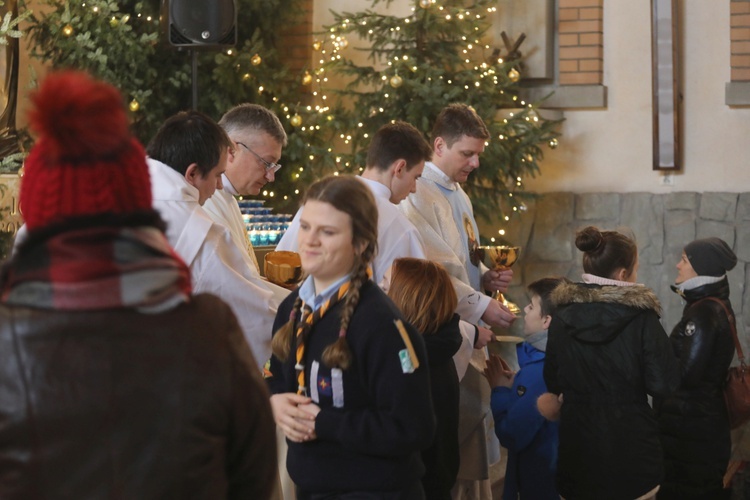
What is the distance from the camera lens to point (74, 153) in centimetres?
159

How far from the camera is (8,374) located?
160 centimetres

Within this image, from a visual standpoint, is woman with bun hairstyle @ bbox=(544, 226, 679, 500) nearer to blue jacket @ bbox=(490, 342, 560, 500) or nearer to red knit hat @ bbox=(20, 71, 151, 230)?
blue jacket @ bbox=(490, 342, 560, 500)

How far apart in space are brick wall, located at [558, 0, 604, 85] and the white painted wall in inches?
3.9

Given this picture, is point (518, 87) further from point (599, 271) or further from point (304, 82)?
point (599, 271)

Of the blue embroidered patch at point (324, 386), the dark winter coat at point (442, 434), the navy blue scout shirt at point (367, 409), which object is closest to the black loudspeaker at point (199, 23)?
the dark winter coat at point (442, 434)

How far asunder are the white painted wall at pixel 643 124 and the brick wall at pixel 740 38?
0.42ft

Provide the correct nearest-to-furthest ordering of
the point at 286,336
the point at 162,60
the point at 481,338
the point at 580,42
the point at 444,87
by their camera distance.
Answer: the point at 286,336, the point at 481,338, the point at 444,87, the point at 162,60, the point at 580,42

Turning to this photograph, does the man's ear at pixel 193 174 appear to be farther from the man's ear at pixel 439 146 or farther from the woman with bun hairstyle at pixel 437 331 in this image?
the man's ear at pixel 439 146

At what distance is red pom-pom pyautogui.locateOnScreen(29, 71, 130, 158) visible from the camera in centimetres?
158

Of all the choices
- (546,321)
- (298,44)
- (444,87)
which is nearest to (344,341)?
(546,321)

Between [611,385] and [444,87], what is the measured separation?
12.4 ft

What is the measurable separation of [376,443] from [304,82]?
239 inches

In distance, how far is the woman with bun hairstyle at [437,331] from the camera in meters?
3.57

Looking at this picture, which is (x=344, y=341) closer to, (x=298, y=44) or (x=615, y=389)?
(x=615, y=389)
